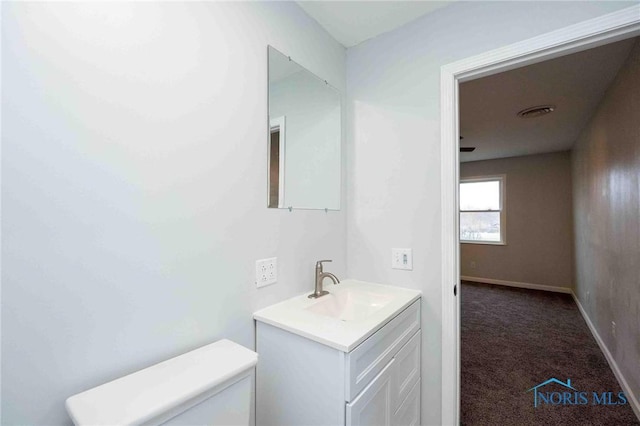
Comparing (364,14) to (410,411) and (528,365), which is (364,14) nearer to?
(410,411)

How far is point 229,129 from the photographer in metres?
1.16

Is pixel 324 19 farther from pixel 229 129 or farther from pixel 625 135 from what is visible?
pixel 625 135

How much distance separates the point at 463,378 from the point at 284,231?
80.5 inches

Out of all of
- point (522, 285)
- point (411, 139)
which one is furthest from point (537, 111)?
point (522, 285)

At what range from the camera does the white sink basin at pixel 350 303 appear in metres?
1.47

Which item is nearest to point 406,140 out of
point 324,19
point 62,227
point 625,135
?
point 324,19

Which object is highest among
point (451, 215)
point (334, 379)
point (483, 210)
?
point (483, 210)

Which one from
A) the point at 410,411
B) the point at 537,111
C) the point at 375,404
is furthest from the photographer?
the point at 537,111

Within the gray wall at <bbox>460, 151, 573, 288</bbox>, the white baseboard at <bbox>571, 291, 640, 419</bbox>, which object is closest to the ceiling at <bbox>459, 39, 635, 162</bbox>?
the gray wall at <bbox>460, 151, 573, 288</bbox>

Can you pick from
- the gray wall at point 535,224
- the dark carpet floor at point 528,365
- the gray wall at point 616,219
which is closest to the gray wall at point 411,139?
the dark carpet floor at point 528,365

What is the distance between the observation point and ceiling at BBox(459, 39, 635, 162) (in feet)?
6.82

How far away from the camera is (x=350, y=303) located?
5.18ft

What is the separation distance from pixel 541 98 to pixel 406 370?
2.90m

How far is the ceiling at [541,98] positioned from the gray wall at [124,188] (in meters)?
2.17
